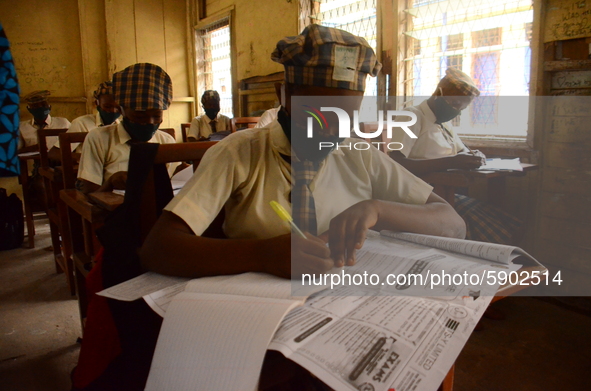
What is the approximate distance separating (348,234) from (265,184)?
0.82ft

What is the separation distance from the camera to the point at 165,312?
24.2 inches

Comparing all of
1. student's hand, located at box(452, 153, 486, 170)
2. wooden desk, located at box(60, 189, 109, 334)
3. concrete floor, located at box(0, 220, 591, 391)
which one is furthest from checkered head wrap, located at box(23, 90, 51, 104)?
student's hand, located at box(452, 153, 486, 170)

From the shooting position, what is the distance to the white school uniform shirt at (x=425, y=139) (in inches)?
113

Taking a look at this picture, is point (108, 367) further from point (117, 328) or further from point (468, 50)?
point (468, 50)

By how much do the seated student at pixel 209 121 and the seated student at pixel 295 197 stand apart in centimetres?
453

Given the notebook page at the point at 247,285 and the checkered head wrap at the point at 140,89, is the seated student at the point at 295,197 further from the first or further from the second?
the checkered head wrap at the point at 140,89

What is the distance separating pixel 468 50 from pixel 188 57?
4.79 metres

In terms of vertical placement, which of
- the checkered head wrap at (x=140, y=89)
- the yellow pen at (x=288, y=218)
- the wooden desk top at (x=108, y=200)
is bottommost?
the wooden desk top at (x=108, y=200)

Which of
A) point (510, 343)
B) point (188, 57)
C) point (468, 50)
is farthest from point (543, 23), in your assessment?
point (188, 57)

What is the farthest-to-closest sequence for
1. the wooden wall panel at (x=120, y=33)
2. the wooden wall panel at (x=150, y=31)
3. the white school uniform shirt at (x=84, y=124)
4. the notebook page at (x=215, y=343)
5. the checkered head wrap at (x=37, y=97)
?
the wooden wall panel at (x=150, y=31), the wooden wall panel at (x=120, y=33), the checkered head wrap at (x=37, y=97), the white school uniform shirt at (x=84, y=124), the notebook page at (x=215, y=343)

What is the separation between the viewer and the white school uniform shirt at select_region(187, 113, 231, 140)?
5551 millimetres

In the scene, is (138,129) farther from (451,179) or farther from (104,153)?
(451,179)

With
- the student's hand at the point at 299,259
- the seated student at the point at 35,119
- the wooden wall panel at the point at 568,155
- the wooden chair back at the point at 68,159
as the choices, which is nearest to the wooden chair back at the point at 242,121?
the wooden chair back at the point at 68,159

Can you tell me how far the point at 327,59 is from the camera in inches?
36.2
